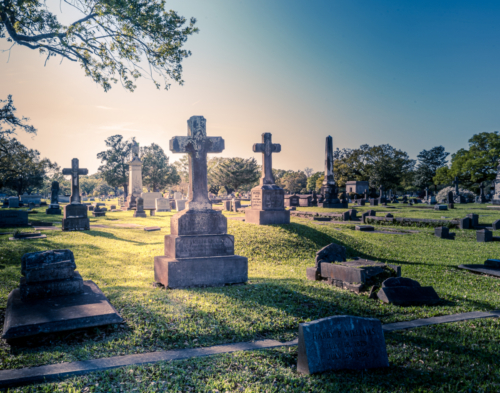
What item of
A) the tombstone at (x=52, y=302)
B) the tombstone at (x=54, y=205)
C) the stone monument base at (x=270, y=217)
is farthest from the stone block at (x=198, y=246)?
the tombstone at (x=54, y=205)

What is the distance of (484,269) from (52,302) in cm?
916

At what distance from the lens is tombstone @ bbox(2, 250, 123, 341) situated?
150 inches

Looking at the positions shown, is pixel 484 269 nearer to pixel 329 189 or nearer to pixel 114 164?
pixel 329 189

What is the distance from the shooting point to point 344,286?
21.4ft

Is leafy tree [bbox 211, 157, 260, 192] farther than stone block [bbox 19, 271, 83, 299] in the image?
Yes

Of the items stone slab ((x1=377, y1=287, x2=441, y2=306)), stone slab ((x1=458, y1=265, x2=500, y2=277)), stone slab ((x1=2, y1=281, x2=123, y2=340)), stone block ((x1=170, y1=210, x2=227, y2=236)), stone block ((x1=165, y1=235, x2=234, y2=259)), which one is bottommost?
stone slab ((x1=458, y1=265, x2=500, y2=277))

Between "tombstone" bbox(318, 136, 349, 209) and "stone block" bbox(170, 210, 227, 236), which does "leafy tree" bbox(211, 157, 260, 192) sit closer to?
"tombstone" bbox(318, 136, 349, 209)

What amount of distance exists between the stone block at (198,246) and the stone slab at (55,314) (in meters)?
1.94

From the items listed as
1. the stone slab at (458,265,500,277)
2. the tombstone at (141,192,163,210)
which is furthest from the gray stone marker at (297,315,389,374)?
the tombstone at (141,192,163,210)

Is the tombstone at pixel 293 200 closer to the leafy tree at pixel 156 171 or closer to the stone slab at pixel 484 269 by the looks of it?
the stone slab at pixel 484 269

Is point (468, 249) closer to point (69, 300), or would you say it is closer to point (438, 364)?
point (438, 364)

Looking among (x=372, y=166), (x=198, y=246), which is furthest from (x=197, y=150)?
(x=372, y=166)

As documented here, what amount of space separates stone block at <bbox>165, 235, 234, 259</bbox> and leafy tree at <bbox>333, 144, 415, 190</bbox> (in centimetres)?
5468

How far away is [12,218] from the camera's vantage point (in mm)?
16312
